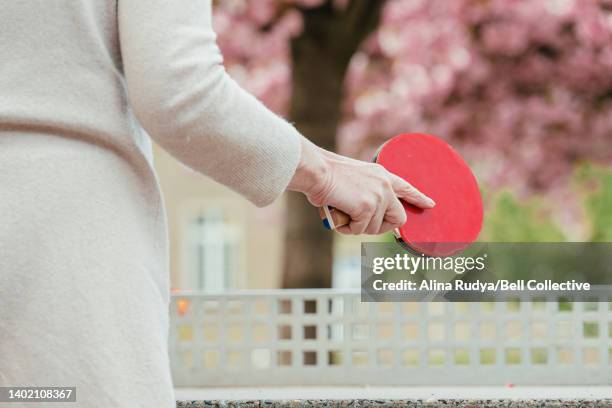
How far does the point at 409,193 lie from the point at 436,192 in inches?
4.5

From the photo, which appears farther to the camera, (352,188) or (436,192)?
(436,192)

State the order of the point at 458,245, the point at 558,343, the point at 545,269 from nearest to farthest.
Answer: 1. the point at 458,245
2. the point at 558,343
3. the point at 545,269

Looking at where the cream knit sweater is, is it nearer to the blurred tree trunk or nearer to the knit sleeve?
the knit sleeve

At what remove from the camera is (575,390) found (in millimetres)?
2049

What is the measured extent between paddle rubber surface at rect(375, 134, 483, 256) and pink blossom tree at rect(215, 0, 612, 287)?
25.3 feet

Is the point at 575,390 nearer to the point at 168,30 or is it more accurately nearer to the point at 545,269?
the point at 168,30

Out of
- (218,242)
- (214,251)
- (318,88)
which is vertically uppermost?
(218,242)

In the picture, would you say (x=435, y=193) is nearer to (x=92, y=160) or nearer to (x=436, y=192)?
(x=436, y=192)

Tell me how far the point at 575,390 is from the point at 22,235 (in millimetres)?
1349

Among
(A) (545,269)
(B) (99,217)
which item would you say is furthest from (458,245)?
(A) (545,269)

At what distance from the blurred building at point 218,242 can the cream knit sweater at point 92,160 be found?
1985 centimetres

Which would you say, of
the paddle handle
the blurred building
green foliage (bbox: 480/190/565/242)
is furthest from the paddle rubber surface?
the blurred building

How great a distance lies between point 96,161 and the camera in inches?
40.7

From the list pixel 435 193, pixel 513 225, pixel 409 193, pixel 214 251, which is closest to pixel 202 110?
pixel 409 193
